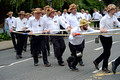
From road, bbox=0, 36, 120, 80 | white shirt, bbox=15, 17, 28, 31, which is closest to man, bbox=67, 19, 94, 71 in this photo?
road, bbox=0, 36, 120, 80

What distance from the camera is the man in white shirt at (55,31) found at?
28.0 ft

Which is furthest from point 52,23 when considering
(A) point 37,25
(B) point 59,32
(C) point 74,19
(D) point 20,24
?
(D) point 20,24

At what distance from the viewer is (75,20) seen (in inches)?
364

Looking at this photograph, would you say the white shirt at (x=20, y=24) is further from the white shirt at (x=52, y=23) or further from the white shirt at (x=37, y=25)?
the white shirt at (x=52, y=23)

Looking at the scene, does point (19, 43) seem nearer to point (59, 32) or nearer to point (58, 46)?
point (59, 32)

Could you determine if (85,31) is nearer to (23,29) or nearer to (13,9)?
(23,29)

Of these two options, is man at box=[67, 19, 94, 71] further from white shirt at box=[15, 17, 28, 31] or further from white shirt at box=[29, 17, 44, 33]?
white shirt at box=[15, 17, 28, 31]

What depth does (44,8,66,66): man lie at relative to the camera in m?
8.55

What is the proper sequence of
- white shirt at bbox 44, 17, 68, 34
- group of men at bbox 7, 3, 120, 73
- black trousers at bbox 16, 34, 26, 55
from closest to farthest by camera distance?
1. group of men at bbox 7, 3, 120, 73
2. white shirt at bbox 44, 17, 68, 34
3. black trousers at bbox 16, 34, 26, 55

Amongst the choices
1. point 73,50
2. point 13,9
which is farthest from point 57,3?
point 73,50

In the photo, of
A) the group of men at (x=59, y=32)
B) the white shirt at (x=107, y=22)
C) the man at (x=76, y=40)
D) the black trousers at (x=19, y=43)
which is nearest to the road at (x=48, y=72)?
the group of men at (x=59, y=32)

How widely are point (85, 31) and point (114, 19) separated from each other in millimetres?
921

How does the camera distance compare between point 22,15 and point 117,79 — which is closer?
point 117,79

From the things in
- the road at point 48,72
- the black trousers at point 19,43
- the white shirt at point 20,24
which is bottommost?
the road at point 48,72
